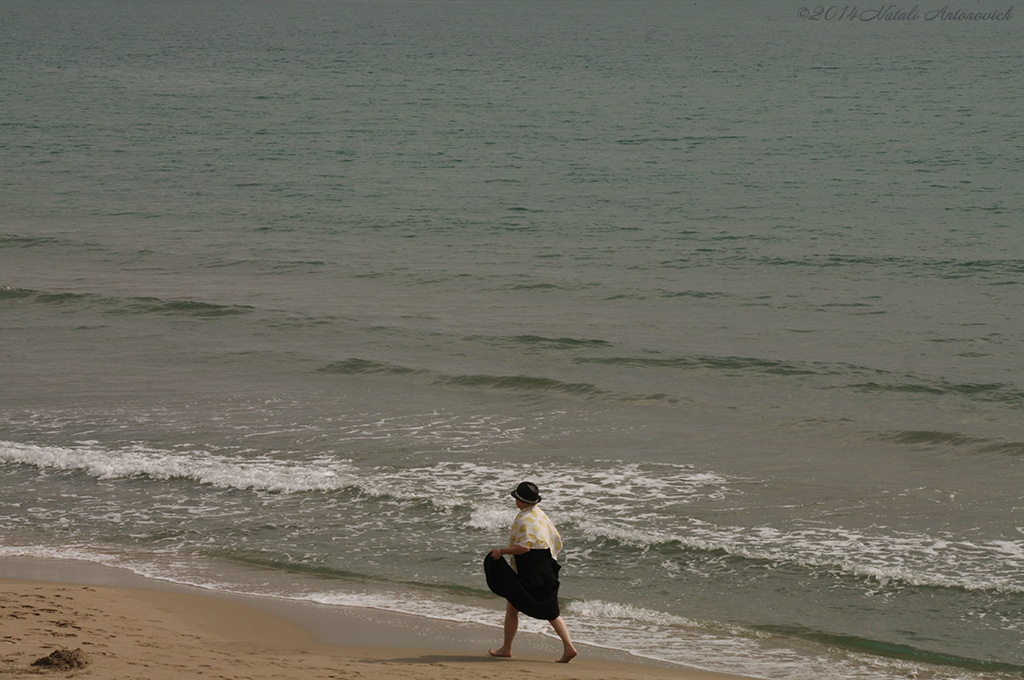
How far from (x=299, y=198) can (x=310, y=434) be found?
1926 centimetres

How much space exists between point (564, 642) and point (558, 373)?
872cm

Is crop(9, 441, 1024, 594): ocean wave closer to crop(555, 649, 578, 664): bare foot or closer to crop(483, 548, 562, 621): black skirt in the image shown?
crop(555, 649, 578, 664): bare foot

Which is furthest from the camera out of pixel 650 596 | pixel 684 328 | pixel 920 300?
pixel 920 300

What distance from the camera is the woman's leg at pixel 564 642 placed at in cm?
730

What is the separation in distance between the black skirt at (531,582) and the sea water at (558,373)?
1.08 m

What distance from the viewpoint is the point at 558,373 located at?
15883mm

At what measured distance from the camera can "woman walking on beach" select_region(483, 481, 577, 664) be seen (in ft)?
23.3

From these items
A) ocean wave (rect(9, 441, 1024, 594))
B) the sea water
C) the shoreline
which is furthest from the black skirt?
ocean wave (rect(9, 441, 1024, 594))

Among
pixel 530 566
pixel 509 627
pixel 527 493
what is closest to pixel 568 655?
pixel 509 627

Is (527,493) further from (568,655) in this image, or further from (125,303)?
(125,303)

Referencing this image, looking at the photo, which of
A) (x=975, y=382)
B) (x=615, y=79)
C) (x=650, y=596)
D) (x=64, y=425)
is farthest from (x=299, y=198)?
(x=615, y=79)

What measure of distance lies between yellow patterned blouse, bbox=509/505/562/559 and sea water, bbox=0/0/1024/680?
1390 mm

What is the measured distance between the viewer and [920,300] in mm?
19688

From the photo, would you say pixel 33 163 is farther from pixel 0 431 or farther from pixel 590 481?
pixel 590 481
